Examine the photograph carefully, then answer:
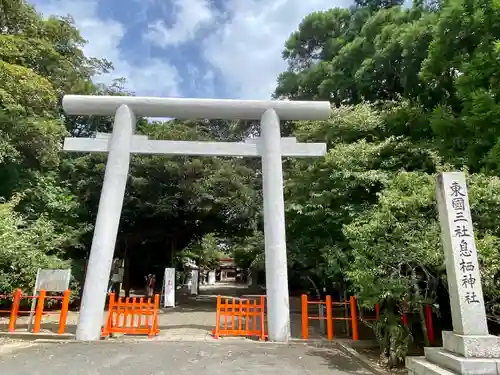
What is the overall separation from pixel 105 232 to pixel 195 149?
290 cm

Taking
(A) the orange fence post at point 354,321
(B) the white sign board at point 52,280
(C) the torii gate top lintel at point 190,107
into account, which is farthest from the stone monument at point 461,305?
(B) the white sign board at point 52,280

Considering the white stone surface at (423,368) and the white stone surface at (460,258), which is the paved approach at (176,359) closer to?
the white stone surface at (423,368)

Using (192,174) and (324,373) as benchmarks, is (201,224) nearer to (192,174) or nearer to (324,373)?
(192,174)

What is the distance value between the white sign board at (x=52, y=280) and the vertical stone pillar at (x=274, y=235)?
481 centimetres

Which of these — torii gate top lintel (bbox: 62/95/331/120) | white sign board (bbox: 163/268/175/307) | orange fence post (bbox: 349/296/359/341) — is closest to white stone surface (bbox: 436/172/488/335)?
orange fence post (bbox: 349/296/359/341)

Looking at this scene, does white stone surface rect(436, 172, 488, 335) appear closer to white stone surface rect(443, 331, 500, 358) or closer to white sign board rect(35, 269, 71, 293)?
white stone surface rect(443, 331, 500, 358)

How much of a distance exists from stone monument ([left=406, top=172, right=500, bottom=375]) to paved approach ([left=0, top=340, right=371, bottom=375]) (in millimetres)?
1696

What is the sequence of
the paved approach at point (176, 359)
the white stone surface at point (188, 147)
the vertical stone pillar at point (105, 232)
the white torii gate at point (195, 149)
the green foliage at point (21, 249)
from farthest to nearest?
1. the green foliage at point (21, 249)
2. the white stone surface at point (188, 147)
3. the white torii gate at point (195, 149)
4. the vertical stone pillar at point (105, 232)
5. the paved approach at point (176, 359)

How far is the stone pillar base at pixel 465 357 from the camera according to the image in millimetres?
4273

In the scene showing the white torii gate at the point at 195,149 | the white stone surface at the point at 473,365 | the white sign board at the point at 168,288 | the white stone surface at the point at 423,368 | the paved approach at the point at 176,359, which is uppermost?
the white torii gate at the point at 195,149

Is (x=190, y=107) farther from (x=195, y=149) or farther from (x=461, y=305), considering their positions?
(x=461, y=305)

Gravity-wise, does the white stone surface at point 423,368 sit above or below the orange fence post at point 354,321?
below

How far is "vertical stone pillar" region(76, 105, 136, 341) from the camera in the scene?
27.6 feet

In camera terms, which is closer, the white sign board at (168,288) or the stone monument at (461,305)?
the stone monument at (461,305)
